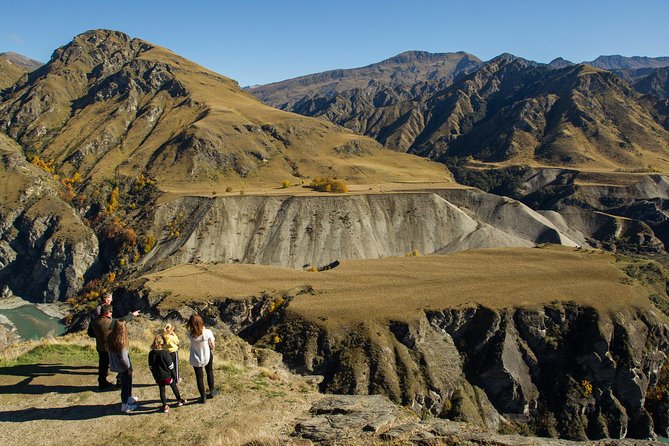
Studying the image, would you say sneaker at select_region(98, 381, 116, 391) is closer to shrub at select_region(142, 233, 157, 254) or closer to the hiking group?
the hiking group

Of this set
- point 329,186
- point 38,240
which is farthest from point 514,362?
point 38,240

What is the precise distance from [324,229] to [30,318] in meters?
81.1

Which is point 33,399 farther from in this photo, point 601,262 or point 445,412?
point 601,262

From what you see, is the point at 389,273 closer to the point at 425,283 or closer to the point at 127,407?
the point at 425,283

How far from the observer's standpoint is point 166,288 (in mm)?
90625

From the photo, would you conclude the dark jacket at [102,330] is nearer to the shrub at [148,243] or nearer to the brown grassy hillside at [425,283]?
the brown grassy hillside at [425,283]

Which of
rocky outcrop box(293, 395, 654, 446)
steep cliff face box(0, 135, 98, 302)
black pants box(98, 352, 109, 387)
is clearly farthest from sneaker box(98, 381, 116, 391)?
steep cliff face box(0, 135, 98, 302)

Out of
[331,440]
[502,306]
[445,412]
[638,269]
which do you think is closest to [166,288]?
[445,412]

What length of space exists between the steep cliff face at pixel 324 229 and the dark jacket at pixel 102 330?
10554 cm

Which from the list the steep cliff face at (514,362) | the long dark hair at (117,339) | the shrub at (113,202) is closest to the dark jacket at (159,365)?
the long dark hair at (117,339)

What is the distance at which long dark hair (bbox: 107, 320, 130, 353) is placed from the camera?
54.6ft

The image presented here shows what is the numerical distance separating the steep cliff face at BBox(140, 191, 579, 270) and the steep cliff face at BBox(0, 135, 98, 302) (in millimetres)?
25567

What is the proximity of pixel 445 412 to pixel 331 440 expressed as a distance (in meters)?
57.0

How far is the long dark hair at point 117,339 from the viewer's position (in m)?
16.7
